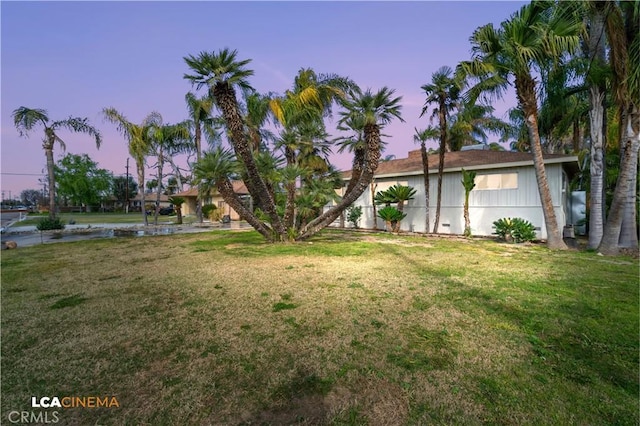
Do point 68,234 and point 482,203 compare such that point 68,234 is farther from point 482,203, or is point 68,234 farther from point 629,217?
point 629,217

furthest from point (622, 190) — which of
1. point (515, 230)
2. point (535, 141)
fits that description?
point (515, 230)

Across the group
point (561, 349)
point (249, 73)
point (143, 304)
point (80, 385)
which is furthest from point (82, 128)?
point (561, 349)

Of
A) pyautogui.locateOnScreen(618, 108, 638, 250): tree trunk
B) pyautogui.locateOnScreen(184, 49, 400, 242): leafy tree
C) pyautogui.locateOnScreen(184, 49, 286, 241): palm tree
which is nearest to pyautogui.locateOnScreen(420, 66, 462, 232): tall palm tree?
pyautogui.locateOnScreen(184, 49, 400, 242): leafy tree

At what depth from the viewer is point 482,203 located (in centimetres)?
1452

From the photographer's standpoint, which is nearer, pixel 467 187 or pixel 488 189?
pixel 467 187

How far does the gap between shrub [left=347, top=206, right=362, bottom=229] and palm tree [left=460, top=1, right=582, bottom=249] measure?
1016 cm

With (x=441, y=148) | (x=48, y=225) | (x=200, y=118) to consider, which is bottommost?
(x=48, y=225)

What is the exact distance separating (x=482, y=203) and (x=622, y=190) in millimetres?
6066

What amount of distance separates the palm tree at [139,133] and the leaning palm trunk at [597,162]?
23227mm

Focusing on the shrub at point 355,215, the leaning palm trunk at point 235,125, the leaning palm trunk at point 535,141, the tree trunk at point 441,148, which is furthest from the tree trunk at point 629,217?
the shrub at point 355,215

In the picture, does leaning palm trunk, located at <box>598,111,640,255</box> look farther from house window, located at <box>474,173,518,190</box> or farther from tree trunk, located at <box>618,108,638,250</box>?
house window, located at <box>474,173,518,190</box>

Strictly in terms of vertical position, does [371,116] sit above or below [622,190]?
above

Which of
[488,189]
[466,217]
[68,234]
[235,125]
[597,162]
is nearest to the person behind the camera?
[235,125]

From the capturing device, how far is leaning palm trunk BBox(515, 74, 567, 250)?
9.78m
